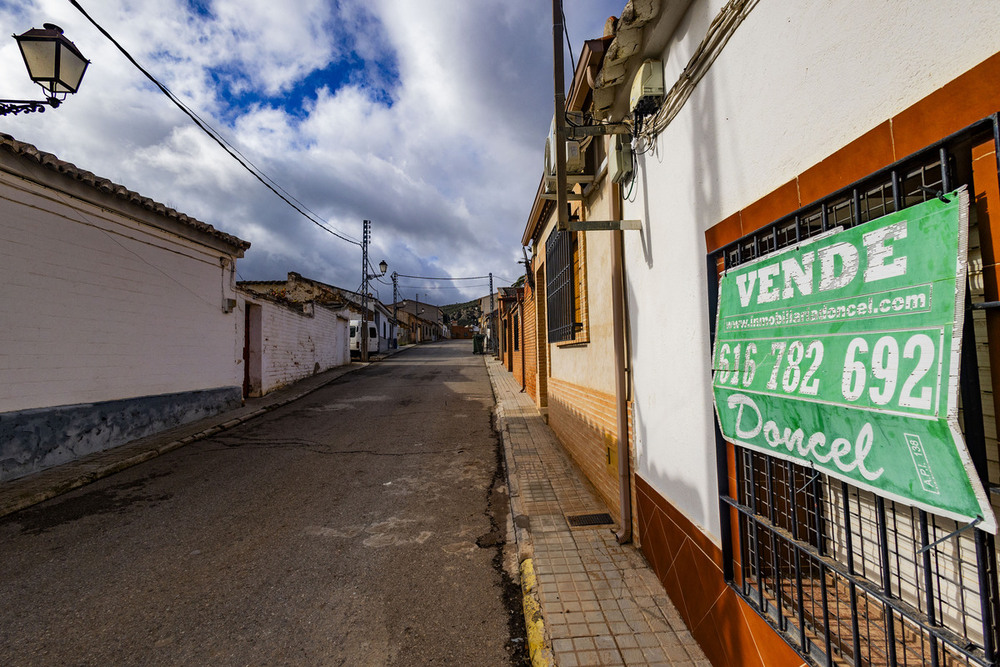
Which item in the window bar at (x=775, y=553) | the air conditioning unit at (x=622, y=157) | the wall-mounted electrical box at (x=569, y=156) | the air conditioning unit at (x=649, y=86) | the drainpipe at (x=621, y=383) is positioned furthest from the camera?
the wall-mounted electrical box at (x=569, y=156)

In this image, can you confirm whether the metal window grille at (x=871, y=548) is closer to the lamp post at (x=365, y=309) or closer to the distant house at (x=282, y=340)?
the distant house at (x=282, y=340)

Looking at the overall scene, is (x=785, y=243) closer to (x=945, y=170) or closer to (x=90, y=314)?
(x=945, y=170)

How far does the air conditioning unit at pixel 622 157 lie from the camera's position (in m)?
3.68

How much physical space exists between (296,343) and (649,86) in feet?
49.8

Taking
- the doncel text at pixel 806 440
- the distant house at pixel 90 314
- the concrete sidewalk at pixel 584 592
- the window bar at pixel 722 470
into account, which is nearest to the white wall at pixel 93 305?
the distant house at pixel 90 314

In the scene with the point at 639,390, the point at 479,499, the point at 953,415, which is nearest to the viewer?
the point at 953,415

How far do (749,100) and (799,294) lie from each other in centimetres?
110

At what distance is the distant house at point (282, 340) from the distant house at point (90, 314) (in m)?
Answer: 2.59

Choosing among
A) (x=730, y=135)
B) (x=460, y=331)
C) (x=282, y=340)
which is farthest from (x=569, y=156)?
(x=460, y=331)

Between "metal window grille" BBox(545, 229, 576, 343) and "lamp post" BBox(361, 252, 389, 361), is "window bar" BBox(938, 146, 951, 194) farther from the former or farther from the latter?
"lamp post" BBox(361, 252, 389, 361)

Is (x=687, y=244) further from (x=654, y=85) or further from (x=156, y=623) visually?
(x=156, y=623)

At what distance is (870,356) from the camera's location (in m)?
1.45

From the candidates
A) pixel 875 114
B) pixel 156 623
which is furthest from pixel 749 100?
pixel 156 623

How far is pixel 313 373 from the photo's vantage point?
17.4 meters
